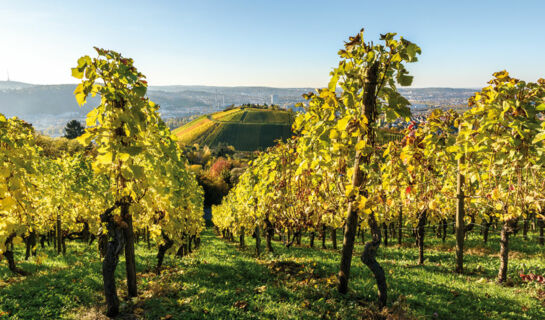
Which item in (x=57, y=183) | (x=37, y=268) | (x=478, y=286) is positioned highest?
(x=57, y=183)

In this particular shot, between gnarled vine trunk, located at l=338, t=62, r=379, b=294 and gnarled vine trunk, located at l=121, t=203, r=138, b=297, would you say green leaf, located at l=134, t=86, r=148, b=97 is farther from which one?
gnarled vine trunk, located at l=338, t=62, r=379, b=294

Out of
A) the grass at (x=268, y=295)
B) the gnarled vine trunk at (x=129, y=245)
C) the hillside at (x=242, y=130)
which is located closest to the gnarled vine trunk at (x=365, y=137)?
the grass at (x=268, y=295)

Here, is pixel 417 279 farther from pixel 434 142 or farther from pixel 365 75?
pixel 365 75

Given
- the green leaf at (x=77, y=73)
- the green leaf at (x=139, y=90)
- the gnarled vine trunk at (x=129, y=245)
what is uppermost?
the green leaf at (x=77, y=73)

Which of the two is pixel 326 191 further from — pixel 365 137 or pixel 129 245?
pixel 129 245

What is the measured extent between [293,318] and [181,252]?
12878mm

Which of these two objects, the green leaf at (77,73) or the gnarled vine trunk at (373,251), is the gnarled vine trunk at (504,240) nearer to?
the gnarled vine trunk at (373,251)

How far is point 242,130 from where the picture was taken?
6353 inches

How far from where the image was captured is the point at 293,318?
548 centimetres

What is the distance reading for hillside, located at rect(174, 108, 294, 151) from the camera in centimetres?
15175

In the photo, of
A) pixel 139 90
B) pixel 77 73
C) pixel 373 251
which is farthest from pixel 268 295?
pixel 77 73

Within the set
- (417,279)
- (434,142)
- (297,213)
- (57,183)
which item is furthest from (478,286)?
(57,183)

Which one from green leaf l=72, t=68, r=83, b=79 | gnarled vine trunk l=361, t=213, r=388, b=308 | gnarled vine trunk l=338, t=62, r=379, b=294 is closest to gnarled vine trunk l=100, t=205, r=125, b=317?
green leaf l=72, t=68, r=83, b=79

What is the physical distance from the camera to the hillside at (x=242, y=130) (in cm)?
15175
